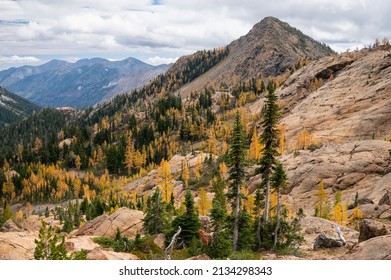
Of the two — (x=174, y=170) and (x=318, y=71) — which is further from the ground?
(x=318, y=71)

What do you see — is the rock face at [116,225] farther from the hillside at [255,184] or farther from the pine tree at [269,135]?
the pine tree at [269,135]

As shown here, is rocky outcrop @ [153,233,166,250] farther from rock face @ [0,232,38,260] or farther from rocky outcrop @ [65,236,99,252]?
rock face @ [0,232,38,260]

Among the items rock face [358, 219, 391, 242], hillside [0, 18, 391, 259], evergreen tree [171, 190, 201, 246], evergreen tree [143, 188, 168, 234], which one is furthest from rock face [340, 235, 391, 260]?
evergreen tree [143, 188, 168, 234]

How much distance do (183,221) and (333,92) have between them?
442 feet

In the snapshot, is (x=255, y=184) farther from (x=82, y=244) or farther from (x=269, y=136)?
(x=82, y=244)

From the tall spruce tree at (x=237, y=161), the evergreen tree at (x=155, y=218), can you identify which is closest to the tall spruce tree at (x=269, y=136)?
the tall spruce tree at (x=237, y=161)

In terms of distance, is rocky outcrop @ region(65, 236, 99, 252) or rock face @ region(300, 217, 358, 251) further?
rock face @ region(300, 217, 358, 251)

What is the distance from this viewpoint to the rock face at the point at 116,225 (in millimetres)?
47188

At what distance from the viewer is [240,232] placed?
3231 cm

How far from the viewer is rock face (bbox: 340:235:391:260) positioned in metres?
17.4

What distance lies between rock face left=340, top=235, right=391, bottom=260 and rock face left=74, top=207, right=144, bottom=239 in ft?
110
